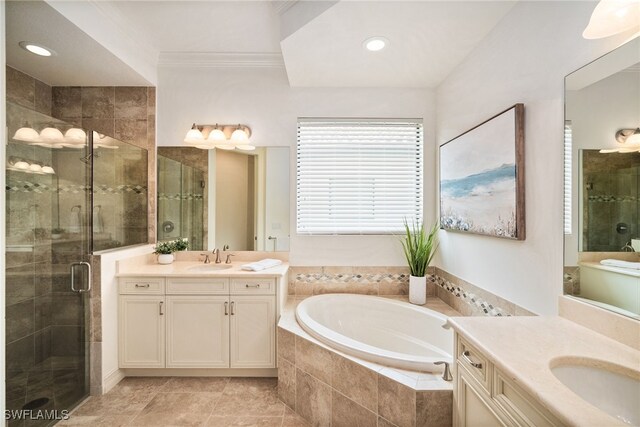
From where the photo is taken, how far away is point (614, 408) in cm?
90

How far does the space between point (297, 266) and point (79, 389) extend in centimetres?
180

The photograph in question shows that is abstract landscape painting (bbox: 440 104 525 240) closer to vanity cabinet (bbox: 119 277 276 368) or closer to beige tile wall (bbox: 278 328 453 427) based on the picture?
beige tile wall (bbox: 278 328 453 427)

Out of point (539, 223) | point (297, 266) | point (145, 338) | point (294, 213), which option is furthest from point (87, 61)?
point (539, 223)

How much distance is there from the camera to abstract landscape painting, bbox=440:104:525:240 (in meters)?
1.59

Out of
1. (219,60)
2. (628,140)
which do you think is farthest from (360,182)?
(628,140)

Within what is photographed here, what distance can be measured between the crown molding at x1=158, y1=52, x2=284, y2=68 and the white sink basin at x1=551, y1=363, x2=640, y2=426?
2822 mm

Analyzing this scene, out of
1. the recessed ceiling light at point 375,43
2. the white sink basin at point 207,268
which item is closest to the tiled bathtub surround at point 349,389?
the white sink basin at point 207,268

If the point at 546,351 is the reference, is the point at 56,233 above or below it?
above

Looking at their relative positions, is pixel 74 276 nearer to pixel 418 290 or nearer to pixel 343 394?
pixel 343 394

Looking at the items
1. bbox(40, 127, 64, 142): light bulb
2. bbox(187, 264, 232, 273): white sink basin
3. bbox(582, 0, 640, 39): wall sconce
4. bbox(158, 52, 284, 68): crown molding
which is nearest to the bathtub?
bbox(187, 264, 232, 273): white sink basin

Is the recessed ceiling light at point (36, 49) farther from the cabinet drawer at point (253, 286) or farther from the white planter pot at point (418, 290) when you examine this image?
the white planter pot at point (418, 290)

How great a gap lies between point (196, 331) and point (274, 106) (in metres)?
2.07

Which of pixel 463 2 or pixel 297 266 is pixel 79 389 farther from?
pixel 463 2

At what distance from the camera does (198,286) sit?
220cm
